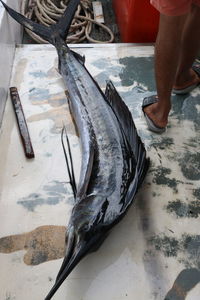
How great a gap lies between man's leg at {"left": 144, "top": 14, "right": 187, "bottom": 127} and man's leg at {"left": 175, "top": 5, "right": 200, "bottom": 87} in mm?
342

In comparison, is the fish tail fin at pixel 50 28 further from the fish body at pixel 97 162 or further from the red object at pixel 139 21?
the red object at pixel 139 21

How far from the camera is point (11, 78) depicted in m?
2.39

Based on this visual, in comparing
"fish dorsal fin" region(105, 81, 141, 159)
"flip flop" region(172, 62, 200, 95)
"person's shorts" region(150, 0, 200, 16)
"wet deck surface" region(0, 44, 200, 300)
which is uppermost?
"person's shorts" region(150, 0, 200, 16)

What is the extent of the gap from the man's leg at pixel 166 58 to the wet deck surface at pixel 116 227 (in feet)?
0.42

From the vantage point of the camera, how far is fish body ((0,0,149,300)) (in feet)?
4.66

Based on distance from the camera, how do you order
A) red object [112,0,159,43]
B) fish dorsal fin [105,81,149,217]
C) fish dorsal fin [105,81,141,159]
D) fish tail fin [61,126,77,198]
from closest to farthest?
fish dorsal fin [105,81,149,217] < fish tail fin [61,126,77,198] < fish dorsal fin [105,81,141,159] < red object [112,0,159,43]

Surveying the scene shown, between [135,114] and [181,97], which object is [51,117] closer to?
[135,114]

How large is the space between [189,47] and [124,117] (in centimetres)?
63

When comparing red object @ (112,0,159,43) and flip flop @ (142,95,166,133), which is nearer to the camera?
flip flop @ (142,95,166,133)

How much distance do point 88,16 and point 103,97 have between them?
1.49 meters

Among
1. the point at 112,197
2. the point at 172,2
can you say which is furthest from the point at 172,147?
the point at 172,2

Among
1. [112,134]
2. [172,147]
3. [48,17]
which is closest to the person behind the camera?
[112,134]

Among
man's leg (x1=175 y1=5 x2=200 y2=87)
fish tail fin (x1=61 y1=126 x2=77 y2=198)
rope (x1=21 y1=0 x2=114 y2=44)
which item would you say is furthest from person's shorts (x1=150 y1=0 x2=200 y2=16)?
rope (x1=21 y1=0 x2=114 y2=44)

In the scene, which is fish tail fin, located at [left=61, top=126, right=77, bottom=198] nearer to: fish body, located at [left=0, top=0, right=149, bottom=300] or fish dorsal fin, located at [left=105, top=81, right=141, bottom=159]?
fish body, located at [left=0, top=0, right=149, bottom=300]
